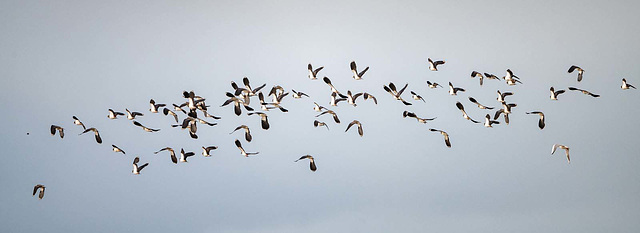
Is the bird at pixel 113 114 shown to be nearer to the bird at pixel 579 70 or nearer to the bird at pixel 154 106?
the bird at pixel 154 106

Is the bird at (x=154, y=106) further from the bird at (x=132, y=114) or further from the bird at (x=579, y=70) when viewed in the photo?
the bird at (x=579, y=70)

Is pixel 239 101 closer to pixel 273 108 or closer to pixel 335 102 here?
pixel 273 108

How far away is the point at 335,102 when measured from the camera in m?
63.1

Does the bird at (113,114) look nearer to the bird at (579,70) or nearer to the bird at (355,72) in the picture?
the bird at (355,72)

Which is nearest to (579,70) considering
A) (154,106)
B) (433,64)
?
(433,64)

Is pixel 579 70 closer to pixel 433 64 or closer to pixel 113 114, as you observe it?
pixel 433 64

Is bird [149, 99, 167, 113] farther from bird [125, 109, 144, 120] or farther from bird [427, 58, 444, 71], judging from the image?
bird [427, 58, 444, 71]

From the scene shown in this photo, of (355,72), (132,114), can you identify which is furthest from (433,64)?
(132,114)

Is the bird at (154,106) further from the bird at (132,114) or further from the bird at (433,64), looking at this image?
the bird at (433,64)

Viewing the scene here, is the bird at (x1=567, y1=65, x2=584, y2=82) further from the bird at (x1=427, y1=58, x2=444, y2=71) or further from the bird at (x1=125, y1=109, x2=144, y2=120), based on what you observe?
the bird at (x1=125, y1=109, x2=144, y2=120)

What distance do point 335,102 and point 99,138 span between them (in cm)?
1143

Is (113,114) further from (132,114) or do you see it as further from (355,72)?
(355,72)

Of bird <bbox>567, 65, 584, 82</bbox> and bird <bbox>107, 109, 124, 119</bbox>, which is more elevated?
bird <bbox>567, 65, 584, 82</bbox>

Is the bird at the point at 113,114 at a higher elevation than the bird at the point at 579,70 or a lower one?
lower
